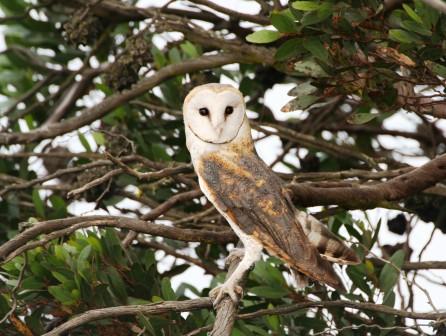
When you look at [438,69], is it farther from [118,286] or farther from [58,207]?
[58,207]

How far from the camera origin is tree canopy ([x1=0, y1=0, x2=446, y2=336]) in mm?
3824

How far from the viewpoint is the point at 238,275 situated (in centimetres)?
377

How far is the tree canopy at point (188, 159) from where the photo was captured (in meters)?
3.82

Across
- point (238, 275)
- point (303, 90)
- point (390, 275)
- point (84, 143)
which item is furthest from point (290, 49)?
point (84, 143)

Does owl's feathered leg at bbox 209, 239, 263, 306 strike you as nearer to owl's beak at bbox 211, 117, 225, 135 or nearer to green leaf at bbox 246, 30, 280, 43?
owl's beak at bbox 211, 117, 225, 135

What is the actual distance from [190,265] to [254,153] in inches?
55.1

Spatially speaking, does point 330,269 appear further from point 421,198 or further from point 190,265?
point 190,265

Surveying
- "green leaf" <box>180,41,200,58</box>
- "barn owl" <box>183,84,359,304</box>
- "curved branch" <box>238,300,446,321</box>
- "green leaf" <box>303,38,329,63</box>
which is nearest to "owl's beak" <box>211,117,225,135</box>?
"barn owl" <box>183,84,359,304</box>

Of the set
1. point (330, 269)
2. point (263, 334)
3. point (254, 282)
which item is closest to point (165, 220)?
point (254, 282)

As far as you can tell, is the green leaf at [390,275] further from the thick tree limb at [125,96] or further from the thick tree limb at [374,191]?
the thick tree limb at [125,96]

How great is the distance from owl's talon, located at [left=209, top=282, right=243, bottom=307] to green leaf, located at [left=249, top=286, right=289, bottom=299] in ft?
2.59

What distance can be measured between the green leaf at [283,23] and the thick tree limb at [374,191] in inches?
23.0

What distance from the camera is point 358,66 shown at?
3.96 m

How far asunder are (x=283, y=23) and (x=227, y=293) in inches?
40.8
